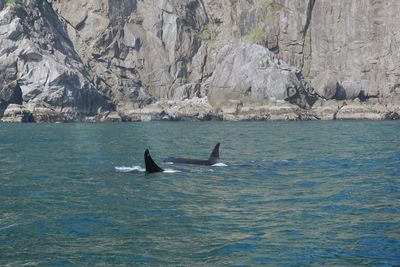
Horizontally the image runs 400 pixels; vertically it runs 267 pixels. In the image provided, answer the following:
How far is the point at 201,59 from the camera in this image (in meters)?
182

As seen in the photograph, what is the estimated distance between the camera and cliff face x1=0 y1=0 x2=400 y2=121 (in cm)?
14288

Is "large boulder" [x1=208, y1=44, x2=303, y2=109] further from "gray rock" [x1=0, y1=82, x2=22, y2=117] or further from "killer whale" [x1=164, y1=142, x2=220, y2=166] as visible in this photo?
"killer whale" [x1=164, y1=142, x2=220, y2=166]

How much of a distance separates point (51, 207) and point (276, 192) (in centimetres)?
932

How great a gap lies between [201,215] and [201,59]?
163694mm

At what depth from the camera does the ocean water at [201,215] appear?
15.0 metres

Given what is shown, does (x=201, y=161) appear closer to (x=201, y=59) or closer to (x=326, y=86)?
(x=326, y=86)

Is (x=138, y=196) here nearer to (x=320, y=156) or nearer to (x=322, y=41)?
(x=320, y=156)

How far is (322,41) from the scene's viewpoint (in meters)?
180

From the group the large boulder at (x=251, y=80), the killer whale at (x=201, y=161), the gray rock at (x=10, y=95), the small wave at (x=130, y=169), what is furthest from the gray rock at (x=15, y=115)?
the small wave at (x=130, y=169)

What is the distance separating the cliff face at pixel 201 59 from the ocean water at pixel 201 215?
10762 centimetres

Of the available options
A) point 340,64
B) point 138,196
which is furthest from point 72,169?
point 340,64

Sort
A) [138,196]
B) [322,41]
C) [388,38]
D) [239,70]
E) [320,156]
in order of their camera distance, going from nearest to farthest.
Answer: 1. [138,196]
2. [320,156]
3. [239,70]
4. [388,38]
5. [322,41]

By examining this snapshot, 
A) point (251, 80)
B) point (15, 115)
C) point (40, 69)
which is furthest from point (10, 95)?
point (251, 80)

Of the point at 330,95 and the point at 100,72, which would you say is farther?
the point at 100,72
